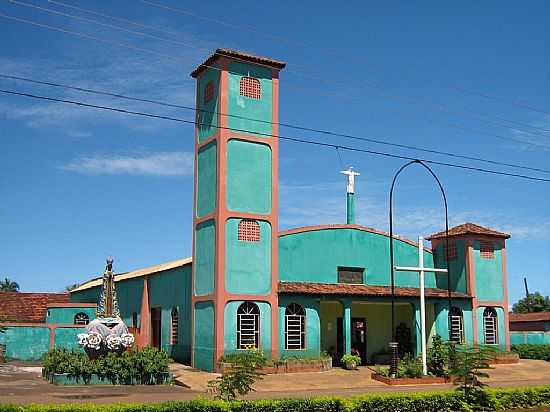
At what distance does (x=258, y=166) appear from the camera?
31.1m

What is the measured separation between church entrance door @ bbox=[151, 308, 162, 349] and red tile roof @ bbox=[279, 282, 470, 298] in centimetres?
961

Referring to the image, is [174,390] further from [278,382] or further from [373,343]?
[373,343]

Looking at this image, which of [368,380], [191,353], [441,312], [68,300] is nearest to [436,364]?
[368,380]

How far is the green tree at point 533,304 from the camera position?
72.6 meters

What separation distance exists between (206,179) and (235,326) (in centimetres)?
685

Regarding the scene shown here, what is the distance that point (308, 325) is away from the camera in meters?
31.1

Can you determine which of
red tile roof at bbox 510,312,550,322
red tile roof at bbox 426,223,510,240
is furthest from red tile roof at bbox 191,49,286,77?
red tile roof at bbox 510,312,550,322

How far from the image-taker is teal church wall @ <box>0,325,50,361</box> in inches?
1469

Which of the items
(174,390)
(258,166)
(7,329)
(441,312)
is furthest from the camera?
(7,329)

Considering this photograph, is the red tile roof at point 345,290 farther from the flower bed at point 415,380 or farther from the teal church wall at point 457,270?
the flower bed at point 415,380

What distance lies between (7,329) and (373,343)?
19.3 metres

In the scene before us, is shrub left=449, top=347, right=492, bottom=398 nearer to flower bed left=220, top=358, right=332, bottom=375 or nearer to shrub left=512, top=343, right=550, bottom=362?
flower bed left=220, top=358, right=332, bottom=375

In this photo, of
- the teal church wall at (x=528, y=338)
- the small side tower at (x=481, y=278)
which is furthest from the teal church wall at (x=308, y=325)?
the teal church wall at (x=528, y=338)

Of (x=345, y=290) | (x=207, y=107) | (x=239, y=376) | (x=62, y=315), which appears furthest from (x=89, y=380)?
(x=62, y=315)
